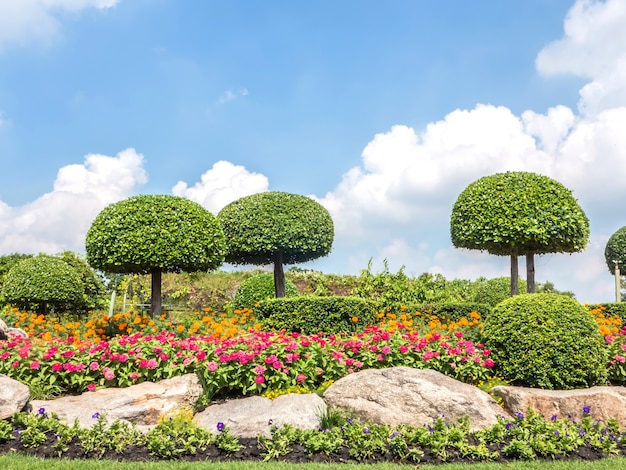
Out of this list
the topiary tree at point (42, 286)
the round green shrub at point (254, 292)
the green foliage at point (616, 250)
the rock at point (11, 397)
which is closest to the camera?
the rock at point (11, 397)

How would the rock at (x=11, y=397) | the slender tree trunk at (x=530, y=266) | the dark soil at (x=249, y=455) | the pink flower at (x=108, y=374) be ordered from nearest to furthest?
the dark soil at (x=249, y=455) → the rock at (x=11, y=397) → the pink flower at (x=108, y=374) → the slender tree trunk at (x=530, y=266)

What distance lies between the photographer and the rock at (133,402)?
6508 millimetres

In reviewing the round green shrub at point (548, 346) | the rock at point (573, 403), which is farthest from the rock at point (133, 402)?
the round green shrub at point (548, 346)

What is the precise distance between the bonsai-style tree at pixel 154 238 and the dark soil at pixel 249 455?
6627mm

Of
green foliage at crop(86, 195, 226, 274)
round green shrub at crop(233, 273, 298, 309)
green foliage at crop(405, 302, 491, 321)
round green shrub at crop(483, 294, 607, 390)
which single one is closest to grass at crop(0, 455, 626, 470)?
round green shrub at crop(483, 294, 607, 390)

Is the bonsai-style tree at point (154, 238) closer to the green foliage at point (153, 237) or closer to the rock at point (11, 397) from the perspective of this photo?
the green foliage at point (153, 237)

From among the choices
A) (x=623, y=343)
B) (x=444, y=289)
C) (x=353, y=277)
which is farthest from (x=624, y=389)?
(x=353, y=277)

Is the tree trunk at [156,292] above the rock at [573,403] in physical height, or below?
above

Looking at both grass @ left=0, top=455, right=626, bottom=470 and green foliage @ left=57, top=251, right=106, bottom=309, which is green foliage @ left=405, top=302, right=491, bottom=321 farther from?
green foliage @ left=57, top=251, right=106, bottom=309

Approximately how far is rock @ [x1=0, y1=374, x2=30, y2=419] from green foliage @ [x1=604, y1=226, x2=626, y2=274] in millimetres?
22194

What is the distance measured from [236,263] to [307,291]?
4.87 m

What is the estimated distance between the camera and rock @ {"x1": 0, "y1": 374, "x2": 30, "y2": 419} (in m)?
6.44

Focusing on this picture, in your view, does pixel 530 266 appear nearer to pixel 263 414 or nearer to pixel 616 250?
pixel 263 414

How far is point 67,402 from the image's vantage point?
6.89 metres
